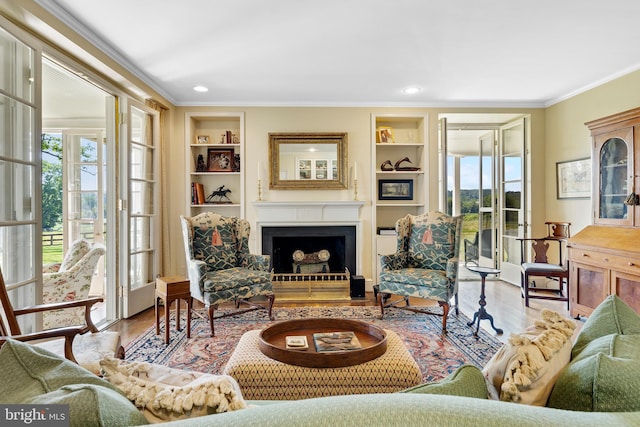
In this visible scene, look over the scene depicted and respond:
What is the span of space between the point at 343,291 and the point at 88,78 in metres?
3.46

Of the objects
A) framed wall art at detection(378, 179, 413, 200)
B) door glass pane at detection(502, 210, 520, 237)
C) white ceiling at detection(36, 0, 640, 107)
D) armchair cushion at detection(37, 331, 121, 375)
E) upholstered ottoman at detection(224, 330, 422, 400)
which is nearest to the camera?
armchair cushion at detection(37, 331, 121, 375)

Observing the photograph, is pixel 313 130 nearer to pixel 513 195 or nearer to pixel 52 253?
pixel 513 195

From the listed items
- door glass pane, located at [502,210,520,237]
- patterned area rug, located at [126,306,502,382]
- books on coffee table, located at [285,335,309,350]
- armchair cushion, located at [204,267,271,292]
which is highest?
door glass pane, located at [502,210,520,237]

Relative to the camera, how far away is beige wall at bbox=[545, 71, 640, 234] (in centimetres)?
346

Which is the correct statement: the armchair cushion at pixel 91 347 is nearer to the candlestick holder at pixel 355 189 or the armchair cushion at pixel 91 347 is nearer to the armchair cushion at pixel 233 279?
the armchair cushion at pixel 233 279

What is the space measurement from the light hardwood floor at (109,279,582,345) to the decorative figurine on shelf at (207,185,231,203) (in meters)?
1.54

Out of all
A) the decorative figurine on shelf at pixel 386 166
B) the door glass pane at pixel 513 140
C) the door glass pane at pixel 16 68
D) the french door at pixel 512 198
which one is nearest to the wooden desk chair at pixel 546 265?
the french door at pixel 512 198

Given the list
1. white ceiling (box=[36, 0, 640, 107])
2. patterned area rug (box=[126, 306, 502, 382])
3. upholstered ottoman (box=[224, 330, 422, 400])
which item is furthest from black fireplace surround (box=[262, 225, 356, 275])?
upholstered ottoman (box=[224, 330, 422, 400])

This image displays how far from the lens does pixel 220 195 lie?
4527 mm

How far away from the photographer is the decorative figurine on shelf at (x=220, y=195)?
4512mm

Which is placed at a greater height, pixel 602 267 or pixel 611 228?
pixel 611 228

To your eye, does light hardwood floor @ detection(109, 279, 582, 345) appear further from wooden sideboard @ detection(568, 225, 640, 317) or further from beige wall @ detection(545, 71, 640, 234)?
beige wall @ detection(545, 71, 640, 234)

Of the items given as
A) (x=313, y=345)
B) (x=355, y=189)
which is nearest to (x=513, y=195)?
(x=355, y=189)

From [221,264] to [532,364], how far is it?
3.08 meters
